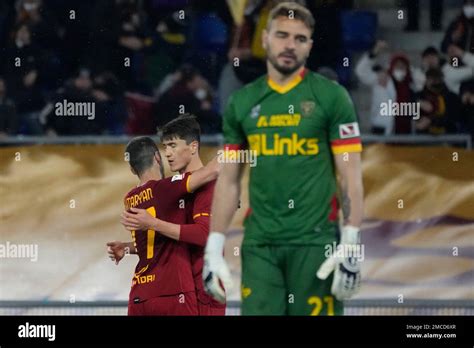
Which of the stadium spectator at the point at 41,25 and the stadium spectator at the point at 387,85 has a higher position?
the stadium spectator at the point at 41,25

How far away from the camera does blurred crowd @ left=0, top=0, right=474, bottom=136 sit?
29.7ft

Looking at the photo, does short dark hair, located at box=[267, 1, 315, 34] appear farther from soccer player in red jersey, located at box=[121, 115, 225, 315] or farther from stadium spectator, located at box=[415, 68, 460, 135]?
stadium spectator, located at box=[415, 68, 460, 135]

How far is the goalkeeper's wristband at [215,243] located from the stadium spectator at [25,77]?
2.29m

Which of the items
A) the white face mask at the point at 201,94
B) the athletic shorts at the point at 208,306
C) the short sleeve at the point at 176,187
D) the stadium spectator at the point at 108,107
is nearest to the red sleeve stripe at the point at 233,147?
the short sleeve at the point at 176,187

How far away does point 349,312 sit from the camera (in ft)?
29.4

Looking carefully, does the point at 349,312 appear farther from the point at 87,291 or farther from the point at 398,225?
the point at 87,291

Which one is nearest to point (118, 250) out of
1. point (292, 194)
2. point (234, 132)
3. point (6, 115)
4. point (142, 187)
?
point (142, 187)

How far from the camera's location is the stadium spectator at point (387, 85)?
9.08 metres

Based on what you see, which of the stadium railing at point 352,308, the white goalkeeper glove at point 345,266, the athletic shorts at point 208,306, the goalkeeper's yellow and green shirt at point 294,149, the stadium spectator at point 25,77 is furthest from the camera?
the stadium spectator at point 25,77

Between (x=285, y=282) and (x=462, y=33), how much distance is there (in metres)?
2.75

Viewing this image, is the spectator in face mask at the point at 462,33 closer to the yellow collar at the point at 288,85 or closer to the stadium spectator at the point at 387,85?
the stadium spectator at the point at 387,85

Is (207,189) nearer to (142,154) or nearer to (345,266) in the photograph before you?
(142,154)

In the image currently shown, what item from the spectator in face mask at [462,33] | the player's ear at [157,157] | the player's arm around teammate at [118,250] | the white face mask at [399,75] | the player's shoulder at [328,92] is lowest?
the player's arm around teammate at [118,250]

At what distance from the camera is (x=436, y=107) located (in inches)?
359
